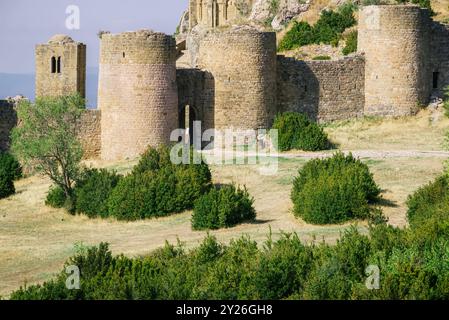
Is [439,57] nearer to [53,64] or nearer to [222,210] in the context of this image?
[53,64]

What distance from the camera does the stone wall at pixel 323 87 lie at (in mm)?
36500

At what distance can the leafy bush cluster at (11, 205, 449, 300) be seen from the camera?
62.6 feet

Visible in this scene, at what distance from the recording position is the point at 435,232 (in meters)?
21.8

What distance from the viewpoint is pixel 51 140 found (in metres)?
32.0

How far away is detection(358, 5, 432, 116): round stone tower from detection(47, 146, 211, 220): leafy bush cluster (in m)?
8.34

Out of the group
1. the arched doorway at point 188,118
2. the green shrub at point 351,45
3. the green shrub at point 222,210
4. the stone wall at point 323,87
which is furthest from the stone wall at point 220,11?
the green shrub at point 222,210

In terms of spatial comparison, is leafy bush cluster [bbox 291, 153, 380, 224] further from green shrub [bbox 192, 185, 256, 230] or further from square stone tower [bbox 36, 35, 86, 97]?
square stone tower [bbox 36, 35, 86, 97]

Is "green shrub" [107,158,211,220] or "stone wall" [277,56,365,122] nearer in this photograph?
"green shrub" [107,158,211,220]

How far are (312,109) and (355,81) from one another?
160cm

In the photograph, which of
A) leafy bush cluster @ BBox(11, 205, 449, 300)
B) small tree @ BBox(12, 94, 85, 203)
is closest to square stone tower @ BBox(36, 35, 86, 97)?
small tree @ BBox(12, 94, 85, 203)

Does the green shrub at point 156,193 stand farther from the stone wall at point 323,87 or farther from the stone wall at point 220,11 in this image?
the stone wall at point 220,11

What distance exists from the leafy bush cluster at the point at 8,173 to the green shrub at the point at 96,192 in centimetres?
292
